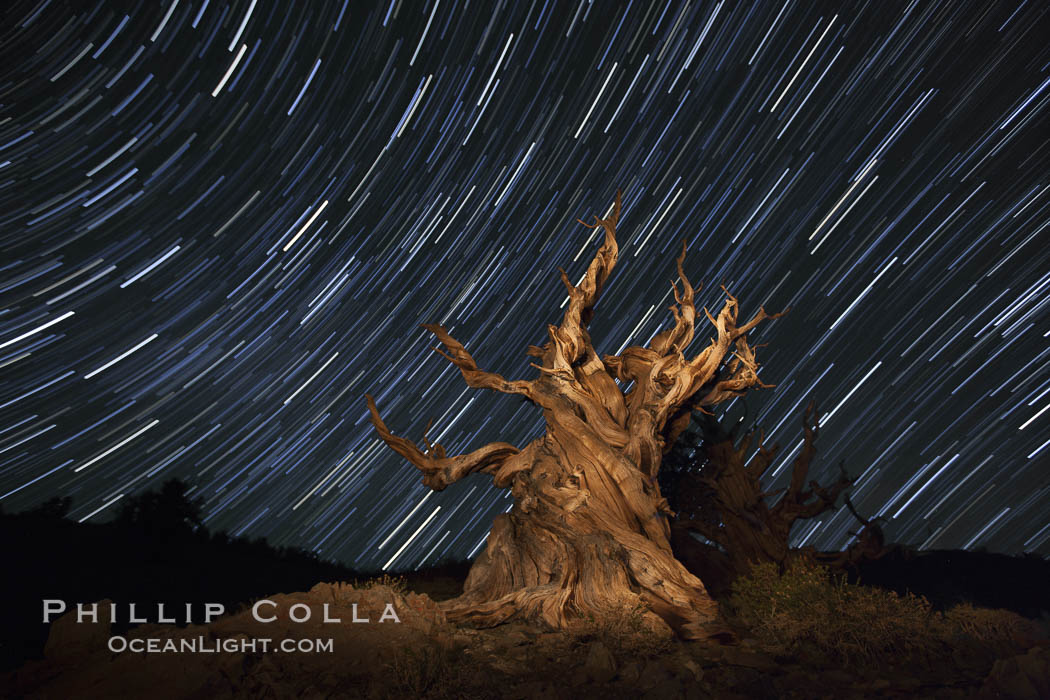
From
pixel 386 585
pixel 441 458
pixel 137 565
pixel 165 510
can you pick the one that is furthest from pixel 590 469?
pixel 165 510

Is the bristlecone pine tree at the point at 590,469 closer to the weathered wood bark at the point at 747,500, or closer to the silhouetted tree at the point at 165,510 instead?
the weathered wood bark at the point at 747,500

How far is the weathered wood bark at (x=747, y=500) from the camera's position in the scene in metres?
15.5

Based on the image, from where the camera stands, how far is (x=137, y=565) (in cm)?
1656

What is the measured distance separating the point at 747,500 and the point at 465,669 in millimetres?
11354

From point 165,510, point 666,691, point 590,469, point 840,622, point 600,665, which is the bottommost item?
point 666,691

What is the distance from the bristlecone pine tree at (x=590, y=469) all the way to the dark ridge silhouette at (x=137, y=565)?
5.92 meters

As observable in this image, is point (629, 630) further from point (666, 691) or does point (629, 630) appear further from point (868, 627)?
point (868, 627)

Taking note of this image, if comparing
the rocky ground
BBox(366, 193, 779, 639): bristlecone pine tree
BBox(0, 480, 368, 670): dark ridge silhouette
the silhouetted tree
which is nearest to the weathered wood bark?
BBox(366, 193, 779, 639): bristlecone pine tree

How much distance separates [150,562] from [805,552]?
710 inches

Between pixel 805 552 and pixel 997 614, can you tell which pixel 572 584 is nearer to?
pixel 997 614

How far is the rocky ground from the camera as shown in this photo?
19.9ft

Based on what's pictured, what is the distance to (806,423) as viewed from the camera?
16.7 m

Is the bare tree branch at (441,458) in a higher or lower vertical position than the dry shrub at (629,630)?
higher

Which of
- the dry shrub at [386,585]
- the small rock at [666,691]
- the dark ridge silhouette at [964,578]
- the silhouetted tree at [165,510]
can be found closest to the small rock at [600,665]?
the small rock at [666,691]
